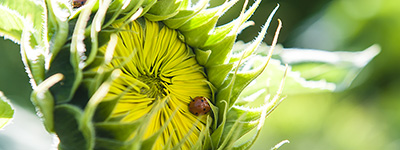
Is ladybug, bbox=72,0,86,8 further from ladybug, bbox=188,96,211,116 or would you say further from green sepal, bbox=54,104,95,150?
ladybug, bbox=188,96,211,116

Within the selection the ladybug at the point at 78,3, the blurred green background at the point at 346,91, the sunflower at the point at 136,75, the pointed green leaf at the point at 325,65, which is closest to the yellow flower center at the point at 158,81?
the sunflower at the point at 136,75

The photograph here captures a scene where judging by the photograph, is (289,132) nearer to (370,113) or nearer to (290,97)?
(290,97)

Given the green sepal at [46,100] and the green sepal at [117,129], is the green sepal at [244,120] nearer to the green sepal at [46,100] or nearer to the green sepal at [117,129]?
the green sepal at [117,129]

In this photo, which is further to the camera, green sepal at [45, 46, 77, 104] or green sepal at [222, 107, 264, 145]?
green sepal at [222, 107, 264, 145]

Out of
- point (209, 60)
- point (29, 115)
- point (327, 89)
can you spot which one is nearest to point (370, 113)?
point (327, 89)

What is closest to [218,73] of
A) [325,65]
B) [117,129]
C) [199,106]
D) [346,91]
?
[199,106]

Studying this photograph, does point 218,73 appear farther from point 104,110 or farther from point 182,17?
point 104,110

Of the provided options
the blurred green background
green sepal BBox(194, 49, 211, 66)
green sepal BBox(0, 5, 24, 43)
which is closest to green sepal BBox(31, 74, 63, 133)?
green sepal BBox(0, 5, 24, 43)
